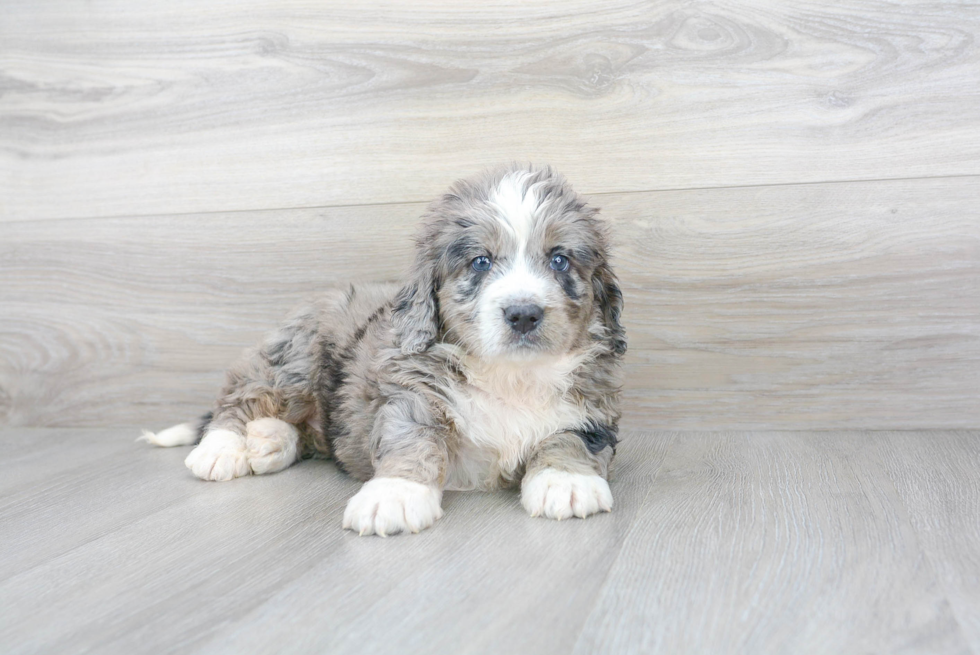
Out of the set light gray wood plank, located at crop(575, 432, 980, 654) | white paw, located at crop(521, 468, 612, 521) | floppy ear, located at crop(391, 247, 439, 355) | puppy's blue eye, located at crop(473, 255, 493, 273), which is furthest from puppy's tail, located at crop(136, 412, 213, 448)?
light gray wood plank, located at crop(575, 432, 980, 654)

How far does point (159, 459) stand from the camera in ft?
10.6

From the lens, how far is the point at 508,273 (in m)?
2.48

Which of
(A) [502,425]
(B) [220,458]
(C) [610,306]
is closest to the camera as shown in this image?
(A) [502,425]

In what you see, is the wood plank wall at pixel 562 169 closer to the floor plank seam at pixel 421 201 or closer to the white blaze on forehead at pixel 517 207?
the floor plank seam at pixel 421 201

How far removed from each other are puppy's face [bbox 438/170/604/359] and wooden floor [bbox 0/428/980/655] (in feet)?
1.68

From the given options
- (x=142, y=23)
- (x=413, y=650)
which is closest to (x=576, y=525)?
(x=413, y=650)

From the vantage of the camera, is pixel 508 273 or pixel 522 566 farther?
pixel 508 273

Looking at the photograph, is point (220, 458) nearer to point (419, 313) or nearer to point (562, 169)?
point (419, 313)

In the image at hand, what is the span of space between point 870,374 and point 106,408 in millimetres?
Answer: 3415

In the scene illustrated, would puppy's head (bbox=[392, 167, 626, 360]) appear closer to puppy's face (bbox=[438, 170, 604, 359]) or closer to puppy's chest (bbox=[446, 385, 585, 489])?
puppy's face (bbox=[438, 170, 604, 359])

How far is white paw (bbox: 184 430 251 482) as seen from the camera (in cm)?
284

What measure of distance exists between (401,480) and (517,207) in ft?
2.86

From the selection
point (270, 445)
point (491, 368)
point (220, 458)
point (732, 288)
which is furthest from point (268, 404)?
point (732, 288)

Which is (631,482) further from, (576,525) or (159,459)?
(159,459)
